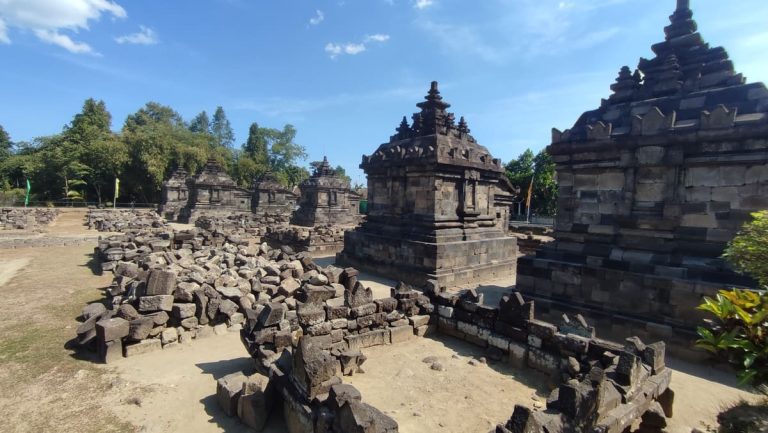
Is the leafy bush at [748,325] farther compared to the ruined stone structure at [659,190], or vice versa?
the ruined stone structure at [659,190]

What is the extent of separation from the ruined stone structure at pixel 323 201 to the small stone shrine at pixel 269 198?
450 cm

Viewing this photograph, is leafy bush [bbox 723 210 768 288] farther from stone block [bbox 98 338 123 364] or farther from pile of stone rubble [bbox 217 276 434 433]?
stone block [bbox 98 338 123 364]

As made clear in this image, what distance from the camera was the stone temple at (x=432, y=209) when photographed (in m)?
11.1

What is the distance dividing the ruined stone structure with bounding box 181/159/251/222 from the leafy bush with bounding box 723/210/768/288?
28.6 m


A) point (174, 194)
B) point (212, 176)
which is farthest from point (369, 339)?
point (174, 194)

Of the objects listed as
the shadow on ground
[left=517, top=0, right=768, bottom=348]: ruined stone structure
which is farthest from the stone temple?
the shadow on ground

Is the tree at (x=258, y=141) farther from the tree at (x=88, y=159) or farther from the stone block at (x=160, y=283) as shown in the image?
the stone block at (x=160, y=283)

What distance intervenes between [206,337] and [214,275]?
7.19 feet

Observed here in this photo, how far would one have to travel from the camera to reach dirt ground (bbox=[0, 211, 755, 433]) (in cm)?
412

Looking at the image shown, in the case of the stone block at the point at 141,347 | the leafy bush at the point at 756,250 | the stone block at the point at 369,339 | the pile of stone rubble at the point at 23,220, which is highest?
the leafy bush at the point at 756,250

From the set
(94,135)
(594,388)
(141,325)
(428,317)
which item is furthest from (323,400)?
(94,135)

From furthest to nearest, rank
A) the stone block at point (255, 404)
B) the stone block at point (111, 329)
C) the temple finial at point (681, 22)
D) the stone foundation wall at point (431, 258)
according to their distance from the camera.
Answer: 1. the stone foundation wall at point (431, 258)
2. the temple finial at point (681, 22)
3. the stone block at point (111, 329)
4. the stone block at point (255, 404)

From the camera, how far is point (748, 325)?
2822mm

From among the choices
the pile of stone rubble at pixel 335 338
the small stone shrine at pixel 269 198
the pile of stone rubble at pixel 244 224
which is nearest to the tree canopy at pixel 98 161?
the small stone shrine at pixel 269 198
